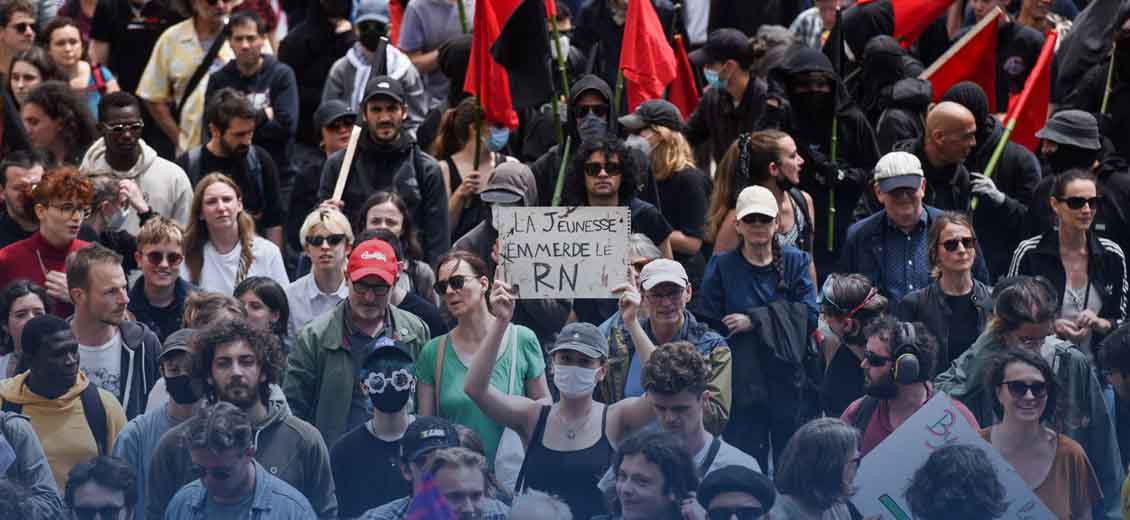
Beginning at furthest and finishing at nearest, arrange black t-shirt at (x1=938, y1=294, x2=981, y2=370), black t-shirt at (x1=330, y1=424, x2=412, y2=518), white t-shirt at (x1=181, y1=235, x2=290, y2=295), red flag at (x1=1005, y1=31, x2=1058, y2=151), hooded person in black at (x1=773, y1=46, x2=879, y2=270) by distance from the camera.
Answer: red flag at (x1=1005, y1=31, x2=1058, y2=151) < hooded person in black at (x1=773, y1=46, x2=879, y2=270) < white t-shirt at (x1=181, y1=235, x2=290, y2=295) < black t-shirt at (x1=938, y1=294, x2=981, y2=370) < black t-shirt at (x1=330, y1=424, x2=412, y2=518)

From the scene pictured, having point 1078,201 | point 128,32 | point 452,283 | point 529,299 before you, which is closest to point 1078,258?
point 1078,201

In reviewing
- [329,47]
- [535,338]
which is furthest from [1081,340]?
[329,47]

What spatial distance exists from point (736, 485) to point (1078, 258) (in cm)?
265

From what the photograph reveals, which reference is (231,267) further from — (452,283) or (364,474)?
(364,474)

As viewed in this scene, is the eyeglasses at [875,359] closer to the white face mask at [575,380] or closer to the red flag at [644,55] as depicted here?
the white face mask at [575,380]

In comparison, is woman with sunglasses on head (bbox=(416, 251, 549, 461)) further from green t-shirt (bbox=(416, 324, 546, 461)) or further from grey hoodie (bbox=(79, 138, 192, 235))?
grey hoodie (bbox=(79, 138, 192, 235))

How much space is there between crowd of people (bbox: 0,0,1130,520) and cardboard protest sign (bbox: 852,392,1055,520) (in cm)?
4

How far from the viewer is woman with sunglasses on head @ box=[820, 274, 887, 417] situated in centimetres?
868

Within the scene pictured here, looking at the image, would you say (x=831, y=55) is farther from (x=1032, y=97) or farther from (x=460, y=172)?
(x=460, y=172)

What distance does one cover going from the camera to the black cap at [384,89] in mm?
10305

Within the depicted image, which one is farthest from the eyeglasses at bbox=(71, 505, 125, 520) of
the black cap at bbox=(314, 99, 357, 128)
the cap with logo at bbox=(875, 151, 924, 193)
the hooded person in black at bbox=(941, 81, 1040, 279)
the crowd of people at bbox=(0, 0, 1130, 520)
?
the hooded person in black at bbox=(941, 81, 1040, 279)

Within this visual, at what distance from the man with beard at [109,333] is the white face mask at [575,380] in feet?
5.63

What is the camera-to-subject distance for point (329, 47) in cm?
1252

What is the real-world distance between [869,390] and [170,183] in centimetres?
392
